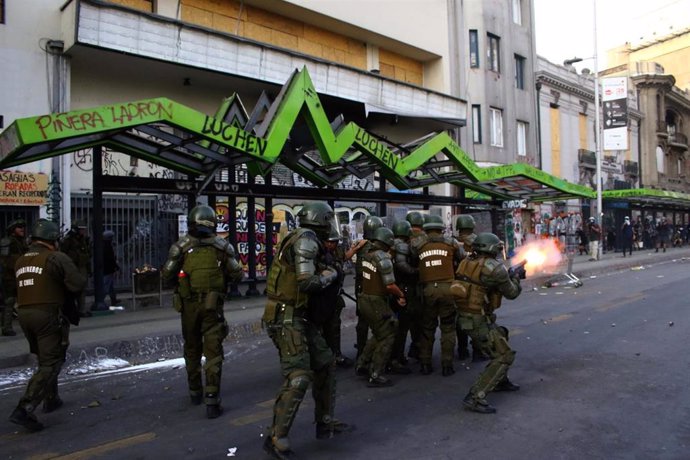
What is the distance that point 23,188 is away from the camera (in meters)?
10.6

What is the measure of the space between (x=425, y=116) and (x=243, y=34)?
6733mm

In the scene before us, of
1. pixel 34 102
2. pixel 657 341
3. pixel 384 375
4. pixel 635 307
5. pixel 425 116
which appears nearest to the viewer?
pixel 384 375

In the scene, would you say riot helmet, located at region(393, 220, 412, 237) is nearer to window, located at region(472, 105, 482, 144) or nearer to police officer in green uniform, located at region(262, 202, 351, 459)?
police officer in green uniform, located at region(262, 202, 351, 459)

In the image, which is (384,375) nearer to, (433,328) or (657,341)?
(433,328)

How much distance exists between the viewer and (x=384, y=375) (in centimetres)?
605

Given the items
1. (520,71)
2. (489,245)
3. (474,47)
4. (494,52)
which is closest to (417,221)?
(489,245)

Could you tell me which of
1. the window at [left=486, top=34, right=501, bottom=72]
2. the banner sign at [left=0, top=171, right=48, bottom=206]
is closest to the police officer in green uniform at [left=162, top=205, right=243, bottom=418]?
the banner sign at [left=0, top=171, right=48, bottom=206]

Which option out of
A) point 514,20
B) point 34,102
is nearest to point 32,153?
point 34,102

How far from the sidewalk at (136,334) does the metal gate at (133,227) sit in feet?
5.67

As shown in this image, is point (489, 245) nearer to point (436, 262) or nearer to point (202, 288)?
point (436, 262)

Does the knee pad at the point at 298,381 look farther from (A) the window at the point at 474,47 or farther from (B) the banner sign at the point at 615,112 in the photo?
(B) the banner sign at the point at 615,112

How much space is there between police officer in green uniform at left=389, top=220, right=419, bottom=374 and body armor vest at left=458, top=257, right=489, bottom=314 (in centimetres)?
133

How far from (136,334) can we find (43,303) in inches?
142

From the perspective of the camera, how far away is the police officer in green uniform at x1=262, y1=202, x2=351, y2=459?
3.83m
